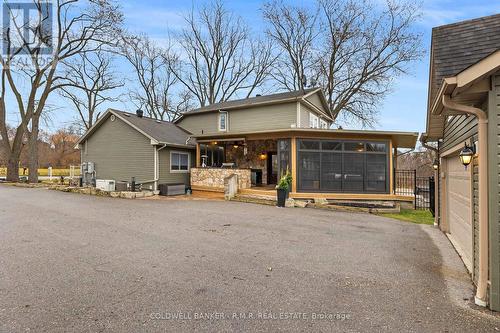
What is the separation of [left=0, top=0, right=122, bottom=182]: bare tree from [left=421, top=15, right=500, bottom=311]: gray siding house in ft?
70.8

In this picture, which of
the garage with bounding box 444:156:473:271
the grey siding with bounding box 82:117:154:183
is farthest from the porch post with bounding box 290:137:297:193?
the grey siding with bounding box 82:117:154:183

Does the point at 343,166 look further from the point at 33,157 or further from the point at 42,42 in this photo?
the point at 42,42

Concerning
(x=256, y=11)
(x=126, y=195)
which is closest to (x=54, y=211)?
(x=126, y=195)

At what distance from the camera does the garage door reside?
498 centimetres

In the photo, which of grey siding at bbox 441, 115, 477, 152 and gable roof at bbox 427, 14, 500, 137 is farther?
gable roof at bbox 427, 14, 500, 137

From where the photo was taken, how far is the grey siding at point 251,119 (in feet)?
53.6

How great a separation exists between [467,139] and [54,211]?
36.0 ft

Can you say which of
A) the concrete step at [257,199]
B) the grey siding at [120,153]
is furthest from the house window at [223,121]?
the concrete step at [257,199]

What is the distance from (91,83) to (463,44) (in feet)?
99.1

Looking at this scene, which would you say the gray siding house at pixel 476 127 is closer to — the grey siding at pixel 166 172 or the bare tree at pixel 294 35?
the grey siding at pixel 166 172

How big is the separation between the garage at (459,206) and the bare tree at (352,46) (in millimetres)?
17143

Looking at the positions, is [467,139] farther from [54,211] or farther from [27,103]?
[27,103]

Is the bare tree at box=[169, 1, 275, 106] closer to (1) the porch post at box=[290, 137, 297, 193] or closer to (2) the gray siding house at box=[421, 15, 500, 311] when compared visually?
(1) the porch post at box=[290, 137, 297, 193]

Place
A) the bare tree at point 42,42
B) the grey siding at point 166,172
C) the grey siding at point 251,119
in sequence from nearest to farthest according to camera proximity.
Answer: the grey siding at point 166,172 < the grey siding at point 251,119 < the bare tree at point 42,42
